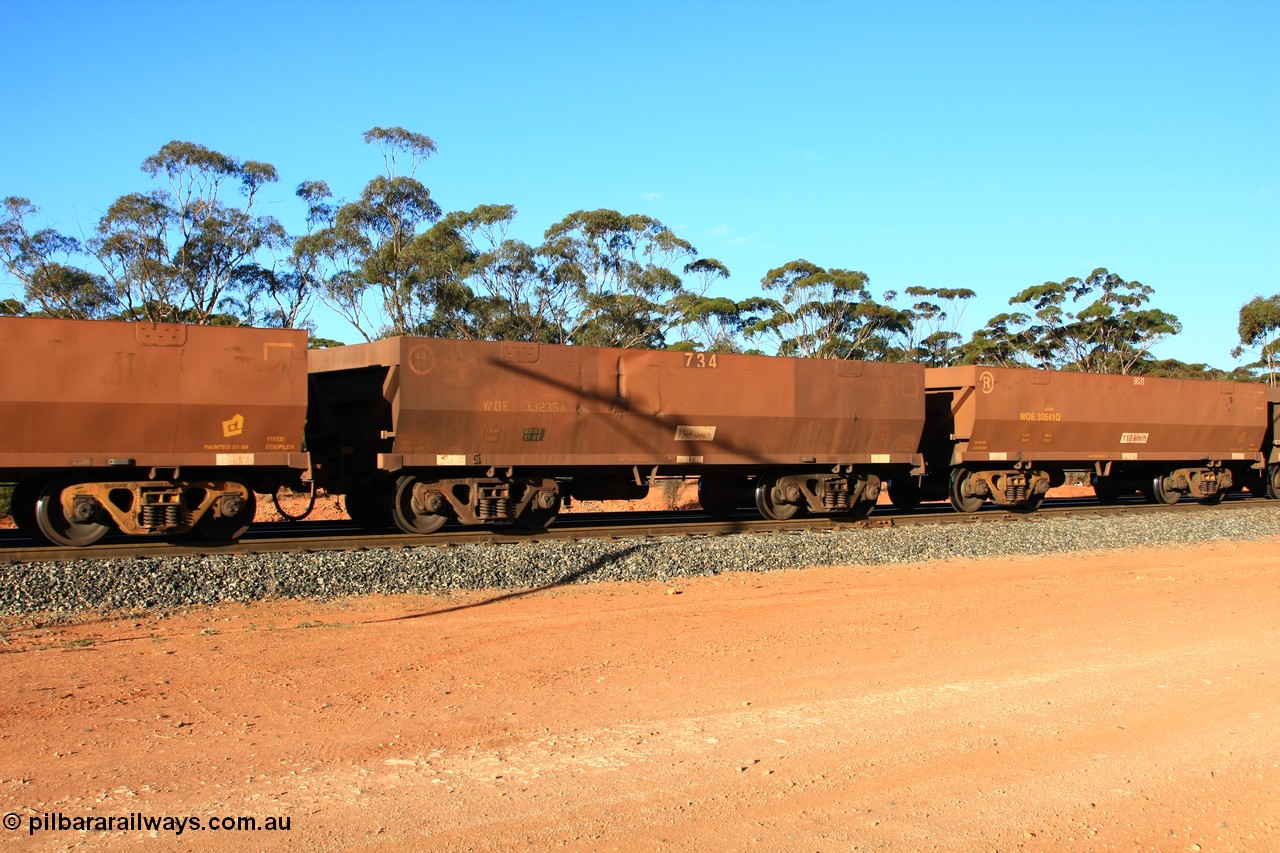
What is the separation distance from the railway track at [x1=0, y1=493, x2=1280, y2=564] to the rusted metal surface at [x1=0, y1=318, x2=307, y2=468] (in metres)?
1.03

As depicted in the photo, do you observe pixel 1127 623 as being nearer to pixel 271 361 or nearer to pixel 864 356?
pixel 271 361

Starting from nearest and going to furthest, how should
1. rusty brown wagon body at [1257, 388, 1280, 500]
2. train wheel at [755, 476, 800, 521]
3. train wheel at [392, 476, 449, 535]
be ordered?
train wheel at [392, 476, 449, 535] < train wheel at [755, 476, 800, 521] < rusty brown wagon body at [1257, 388, 1280, 500]

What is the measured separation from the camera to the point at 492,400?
1435cm

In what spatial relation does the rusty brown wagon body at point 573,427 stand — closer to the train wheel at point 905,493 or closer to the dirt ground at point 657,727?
the train wheel at point 905,493

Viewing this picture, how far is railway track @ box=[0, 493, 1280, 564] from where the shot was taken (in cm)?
1167

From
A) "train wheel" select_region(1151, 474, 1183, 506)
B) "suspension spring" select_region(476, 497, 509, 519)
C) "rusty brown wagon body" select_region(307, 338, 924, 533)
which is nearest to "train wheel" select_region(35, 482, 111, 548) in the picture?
"rusty brown wagon body" select_region(307, 338, 924, 533)

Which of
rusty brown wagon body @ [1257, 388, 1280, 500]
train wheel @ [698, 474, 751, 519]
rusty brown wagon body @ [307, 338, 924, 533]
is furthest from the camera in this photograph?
rusty brown wagon body @ [1257, 388, 1280, 500]

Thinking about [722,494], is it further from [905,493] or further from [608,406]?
→ [905,493]

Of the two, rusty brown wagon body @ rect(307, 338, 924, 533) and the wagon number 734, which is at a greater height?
the wagon number 734

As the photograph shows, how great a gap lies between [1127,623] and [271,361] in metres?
9.87

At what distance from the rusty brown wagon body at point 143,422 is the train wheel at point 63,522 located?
14mm

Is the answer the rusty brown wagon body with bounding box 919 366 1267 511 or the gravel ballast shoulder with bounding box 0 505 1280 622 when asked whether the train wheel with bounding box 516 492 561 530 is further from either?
the rusty brown wagon body with bounding box 919 366 1267 511

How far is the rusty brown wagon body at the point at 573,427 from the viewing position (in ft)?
46.3

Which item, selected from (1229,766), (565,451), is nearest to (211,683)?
(1229,766)
